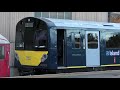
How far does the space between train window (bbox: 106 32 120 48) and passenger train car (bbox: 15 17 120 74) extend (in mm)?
57

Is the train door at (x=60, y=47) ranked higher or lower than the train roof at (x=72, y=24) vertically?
lower

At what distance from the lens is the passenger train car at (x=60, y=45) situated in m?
15.9

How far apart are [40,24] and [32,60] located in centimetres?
181

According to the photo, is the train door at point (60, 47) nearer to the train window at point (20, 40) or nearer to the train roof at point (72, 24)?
the train roof at point (72, 24)

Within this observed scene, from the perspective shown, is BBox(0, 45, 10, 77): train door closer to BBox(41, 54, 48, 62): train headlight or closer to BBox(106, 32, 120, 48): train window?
BBox(41, 54, 48, 62): train headlight

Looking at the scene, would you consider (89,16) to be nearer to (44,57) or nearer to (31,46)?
(31,46)

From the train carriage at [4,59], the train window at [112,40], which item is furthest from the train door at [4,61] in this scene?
the train window at [112,40]

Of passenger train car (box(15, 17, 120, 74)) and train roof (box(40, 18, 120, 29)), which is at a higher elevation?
train roof (box(40, 18, 120, 29))

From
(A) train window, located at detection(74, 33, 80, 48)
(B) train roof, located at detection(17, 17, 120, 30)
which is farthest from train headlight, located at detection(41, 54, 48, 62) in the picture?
(A) train window, located at detection(74, 33, 80, 48)

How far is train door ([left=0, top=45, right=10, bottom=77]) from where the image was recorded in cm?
1382

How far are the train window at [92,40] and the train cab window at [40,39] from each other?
2836mm
